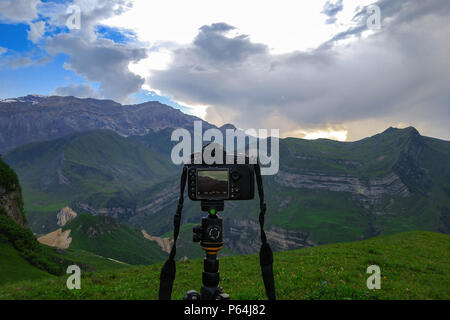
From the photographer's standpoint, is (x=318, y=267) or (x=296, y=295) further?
(x=318, y=267)

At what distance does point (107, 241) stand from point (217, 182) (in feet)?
560

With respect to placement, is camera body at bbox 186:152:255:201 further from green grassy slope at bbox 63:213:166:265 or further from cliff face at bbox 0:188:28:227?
green grassy slope at bbox 63:213:166:265

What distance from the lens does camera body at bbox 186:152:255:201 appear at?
210 inches

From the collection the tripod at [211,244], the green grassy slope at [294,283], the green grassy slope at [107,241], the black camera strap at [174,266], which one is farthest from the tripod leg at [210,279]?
the green grassy slope at [107,241]

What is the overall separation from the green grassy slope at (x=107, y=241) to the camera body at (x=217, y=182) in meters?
155

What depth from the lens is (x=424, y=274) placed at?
1220 cm

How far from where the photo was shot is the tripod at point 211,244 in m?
5.40

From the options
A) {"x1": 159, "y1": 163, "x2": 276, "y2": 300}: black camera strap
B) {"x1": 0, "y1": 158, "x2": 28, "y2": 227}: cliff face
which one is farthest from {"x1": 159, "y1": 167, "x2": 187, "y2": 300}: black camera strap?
{"x1": 0, "y1": 158, "x2": 28, "y2": 227}: cliff face

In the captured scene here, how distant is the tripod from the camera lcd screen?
19 cm

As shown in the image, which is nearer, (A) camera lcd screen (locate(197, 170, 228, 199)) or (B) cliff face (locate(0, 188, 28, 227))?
(A) camera lcd screen (locate(197, 170, 228, 199))
